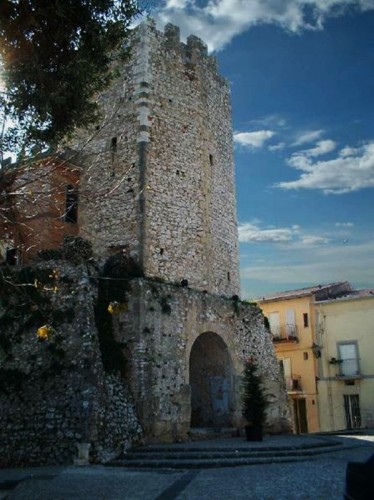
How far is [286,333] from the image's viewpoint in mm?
29891

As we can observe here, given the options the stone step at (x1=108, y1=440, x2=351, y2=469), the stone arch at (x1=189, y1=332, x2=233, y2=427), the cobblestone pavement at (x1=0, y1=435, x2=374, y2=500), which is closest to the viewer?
the cobblestone pavement at (x1=0, y1=435, x2=374, y2=500)

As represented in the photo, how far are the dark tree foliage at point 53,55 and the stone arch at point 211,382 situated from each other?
426 inches

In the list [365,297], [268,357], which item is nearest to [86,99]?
[268,357]

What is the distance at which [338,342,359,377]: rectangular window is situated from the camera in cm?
2744

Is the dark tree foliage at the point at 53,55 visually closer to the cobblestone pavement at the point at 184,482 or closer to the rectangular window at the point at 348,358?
the cobblestone pavement at the point at 184,482

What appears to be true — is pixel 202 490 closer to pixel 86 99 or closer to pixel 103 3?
pixel 86 99

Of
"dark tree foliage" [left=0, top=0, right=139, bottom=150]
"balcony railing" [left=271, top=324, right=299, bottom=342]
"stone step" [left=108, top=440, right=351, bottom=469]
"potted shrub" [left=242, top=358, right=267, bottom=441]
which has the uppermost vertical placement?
"dark tree foliage" [left=0, top=0, right=139, bottom=150]

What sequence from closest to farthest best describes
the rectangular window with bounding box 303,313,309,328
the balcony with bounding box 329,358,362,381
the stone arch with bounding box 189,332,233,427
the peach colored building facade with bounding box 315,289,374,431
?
the stone arch with bounding box 189,332,233,427
the peach colored building facade with bounding box 315,289,374,431
the balcony with bounding box 329,358,362,381
the rectangular window with bounding box 303,313,309,328

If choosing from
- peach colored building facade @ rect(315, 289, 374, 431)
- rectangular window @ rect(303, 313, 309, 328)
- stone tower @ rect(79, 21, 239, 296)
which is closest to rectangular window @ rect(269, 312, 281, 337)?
rectangular window @ rect(303, 313, 309, 328)

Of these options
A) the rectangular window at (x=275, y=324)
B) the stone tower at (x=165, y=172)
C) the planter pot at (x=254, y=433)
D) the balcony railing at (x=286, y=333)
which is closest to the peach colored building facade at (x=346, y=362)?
the balcony railing at (x=286, y=333)

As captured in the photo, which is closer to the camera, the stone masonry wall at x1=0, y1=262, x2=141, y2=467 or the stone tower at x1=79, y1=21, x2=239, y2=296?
the stone masonry wall at x1=0, y1=262, x2=141, y2=467

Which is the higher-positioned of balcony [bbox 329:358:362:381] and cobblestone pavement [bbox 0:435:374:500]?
balcony [bbox 329:358:362:381]

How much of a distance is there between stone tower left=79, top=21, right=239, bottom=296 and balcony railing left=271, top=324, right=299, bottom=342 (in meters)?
10.6

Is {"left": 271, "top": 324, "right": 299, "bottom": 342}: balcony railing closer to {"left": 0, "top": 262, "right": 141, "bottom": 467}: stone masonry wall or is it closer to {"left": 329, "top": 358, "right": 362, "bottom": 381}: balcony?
{"left": 329, "top": 358, "right": 362, "bottom": 381}: balcony
